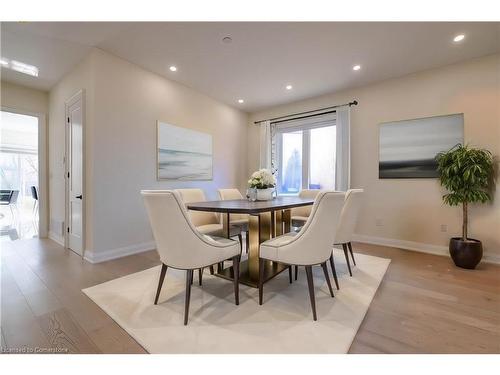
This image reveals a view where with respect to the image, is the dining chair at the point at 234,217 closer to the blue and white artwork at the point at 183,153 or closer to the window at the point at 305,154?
the blue and white artwork at the point at 183,153

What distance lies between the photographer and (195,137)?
3848mm

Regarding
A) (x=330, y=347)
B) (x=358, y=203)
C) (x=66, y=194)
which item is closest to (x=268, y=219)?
(x=358, y=203)

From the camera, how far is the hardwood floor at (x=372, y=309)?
4.16 ft

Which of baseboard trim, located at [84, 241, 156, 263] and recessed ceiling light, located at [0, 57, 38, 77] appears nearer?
baseboard trim, located at [84, 241, 156, 263]

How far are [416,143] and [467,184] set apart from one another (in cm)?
88

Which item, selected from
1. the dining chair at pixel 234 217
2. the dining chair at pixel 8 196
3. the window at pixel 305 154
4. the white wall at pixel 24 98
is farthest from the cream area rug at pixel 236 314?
the dining chair at pixel 8 196

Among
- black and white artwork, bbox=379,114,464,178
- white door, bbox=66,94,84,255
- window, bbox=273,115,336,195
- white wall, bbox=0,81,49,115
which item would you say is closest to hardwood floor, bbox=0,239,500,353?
white door, bbox=66,94,84,255

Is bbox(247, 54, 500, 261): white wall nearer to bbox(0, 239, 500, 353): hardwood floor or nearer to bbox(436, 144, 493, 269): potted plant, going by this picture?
bbox(436, 144, 493, 269): potted plant

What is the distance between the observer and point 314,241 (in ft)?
5.03

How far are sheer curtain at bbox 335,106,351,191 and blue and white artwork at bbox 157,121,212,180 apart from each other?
2409mm

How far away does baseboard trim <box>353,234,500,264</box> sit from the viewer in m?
2.72

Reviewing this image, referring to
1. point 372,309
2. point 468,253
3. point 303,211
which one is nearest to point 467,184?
point 468,253

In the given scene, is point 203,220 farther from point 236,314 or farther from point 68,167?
point 68,167

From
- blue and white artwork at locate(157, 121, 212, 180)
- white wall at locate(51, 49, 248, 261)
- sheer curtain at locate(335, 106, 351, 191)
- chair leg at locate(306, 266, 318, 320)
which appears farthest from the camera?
sheer curtain at locate(335, 106, 351, 191)
